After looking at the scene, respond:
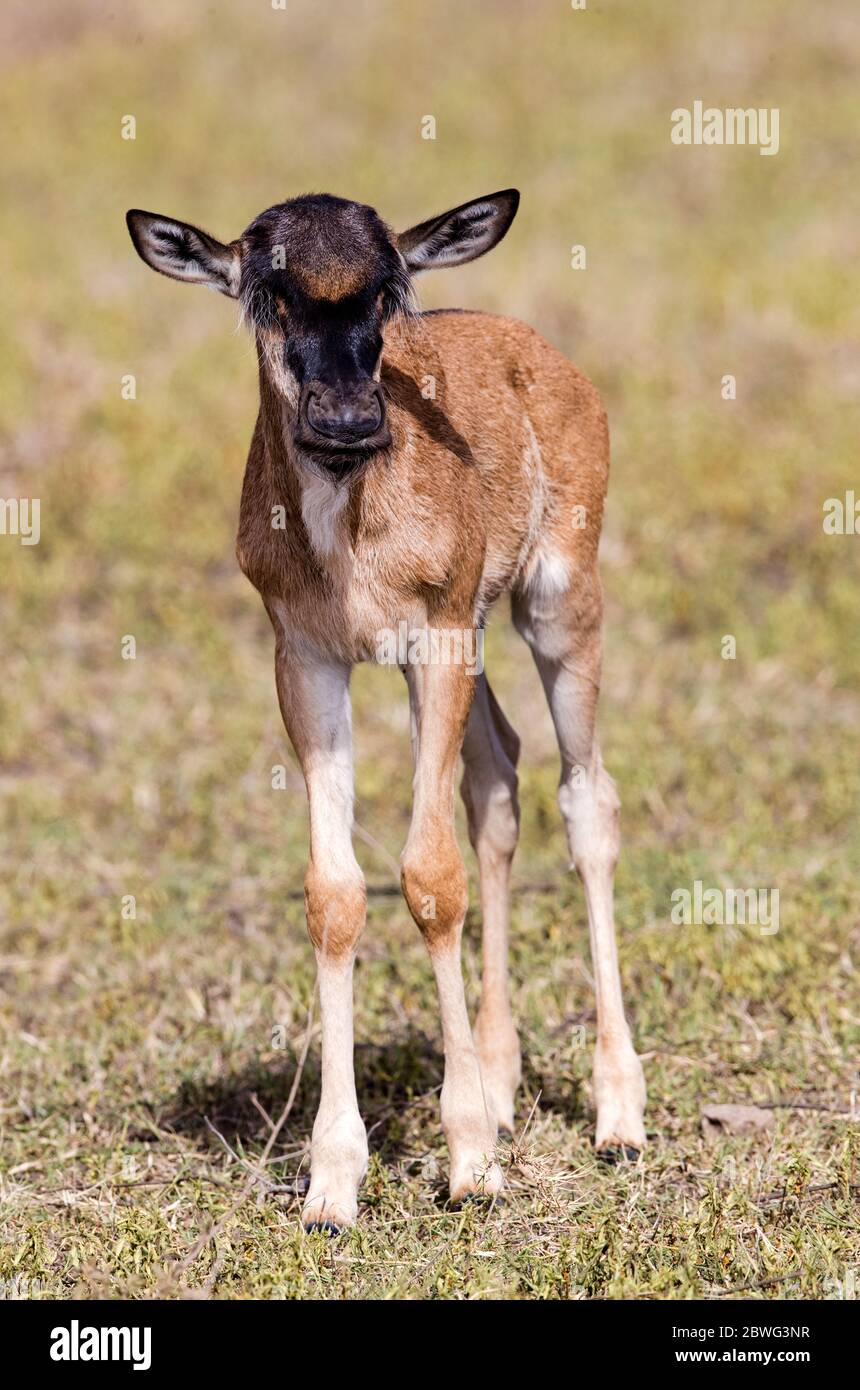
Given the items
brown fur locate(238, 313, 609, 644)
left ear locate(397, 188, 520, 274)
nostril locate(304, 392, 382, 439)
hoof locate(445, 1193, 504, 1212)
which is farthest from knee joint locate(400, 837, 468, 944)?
left ear locate(397, 188, 520, 274)

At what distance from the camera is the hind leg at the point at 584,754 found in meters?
6.77

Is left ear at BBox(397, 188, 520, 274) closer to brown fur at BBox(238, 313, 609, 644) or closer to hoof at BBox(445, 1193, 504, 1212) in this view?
brown fur at BBox(238, 313, 609, 644)

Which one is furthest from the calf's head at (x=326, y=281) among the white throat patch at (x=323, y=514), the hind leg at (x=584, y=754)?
the hind leg at (x=584, y=754)

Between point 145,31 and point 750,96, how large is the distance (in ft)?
24.6

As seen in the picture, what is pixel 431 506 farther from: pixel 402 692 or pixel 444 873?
pixel 402 692

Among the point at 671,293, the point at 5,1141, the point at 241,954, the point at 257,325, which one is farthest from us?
the point at 671,293

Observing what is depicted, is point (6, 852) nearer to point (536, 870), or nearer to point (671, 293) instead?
point (536, 870)

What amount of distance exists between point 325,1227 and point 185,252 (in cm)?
307

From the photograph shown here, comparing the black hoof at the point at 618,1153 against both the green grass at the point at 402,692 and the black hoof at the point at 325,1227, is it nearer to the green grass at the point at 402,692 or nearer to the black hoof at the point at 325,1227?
the green grass at the point at 402,692

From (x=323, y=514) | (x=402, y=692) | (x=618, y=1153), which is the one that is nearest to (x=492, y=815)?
(x=618, y=1153)

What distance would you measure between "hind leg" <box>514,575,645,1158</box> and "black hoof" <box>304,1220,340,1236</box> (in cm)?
145

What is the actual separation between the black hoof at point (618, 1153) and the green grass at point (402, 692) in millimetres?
48

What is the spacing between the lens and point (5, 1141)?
6.53 metres
